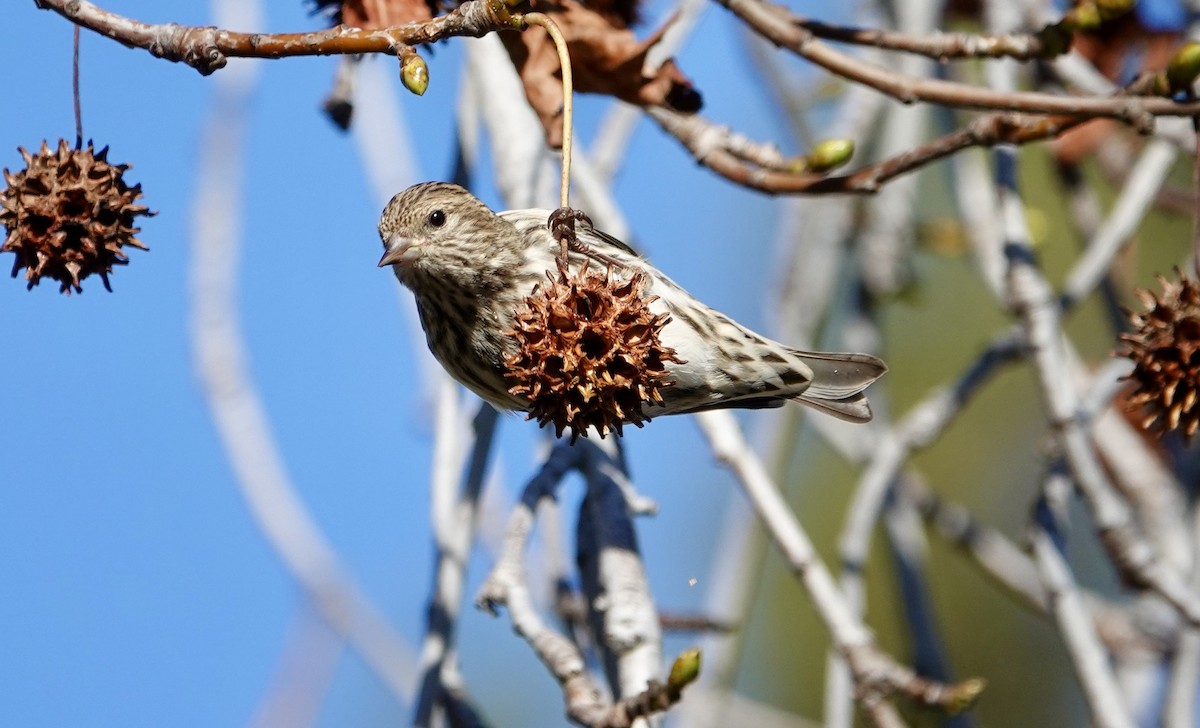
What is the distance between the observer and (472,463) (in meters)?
3.15

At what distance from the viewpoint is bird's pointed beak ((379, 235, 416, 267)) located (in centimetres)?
303

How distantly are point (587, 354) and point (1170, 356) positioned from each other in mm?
1077

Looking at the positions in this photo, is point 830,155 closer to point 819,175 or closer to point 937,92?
point 819,175

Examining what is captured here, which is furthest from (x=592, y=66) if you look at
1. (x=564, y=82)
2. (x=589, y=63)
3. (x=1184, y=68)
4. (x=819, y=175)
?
(x=1184, y=68)

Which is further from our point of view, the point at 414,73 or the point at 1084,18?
the point at 1084,18

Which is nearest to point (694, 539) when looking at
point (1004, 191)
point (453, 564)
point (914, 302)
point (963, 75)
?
point (914, 302)

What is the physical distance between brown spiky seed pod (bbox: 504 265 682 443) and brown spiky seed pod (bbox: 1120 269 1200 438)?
925 millimetres

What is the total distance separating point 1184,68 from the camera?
2.48m

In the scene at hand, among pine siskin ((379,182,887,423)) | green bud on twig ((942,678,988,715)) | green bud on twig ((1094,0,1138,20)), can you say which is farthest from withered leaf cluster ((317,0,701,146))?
green bud on twig ((942,678,988,715))

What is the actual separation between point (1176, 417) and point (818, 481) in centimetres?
492

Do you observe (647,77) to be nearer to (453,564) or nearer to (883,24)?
(453,564)

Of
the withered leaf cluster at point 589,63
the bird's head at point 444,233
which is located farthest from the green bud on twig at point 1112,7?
the bird's head at point 444,233

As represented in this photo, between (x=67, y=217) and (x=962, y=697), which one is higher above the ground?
(x=67, y=217)

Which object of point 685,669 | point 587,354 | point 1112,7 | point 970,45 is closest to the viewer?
point 587,354
